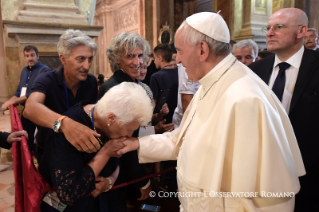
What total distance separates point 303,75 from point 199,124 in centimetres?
114

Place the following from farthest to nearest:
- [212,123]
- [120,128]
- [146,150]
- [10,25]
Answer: [10,25] < [146,150] < [120,128] < [212,123]

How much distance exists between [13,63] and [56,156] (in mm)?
3979

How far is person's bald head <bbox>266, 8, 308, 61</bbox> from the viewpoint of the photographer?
2137 millimetres

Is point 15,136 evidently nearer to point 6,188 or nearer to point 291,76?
point 6,188

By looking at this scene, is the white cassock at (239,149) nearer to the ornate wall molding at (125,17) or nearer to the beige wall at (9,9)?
the beige wall at (9,9)

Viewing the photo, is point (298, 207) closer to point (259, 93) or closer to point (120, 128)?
point (259, 93)

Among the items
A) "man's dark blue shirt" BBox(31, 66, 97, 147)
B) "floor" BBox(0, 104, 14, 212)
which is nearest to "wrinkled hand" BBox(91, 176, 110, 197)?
"man's dark blue shirt" BBox(31, 66, 97, 147)

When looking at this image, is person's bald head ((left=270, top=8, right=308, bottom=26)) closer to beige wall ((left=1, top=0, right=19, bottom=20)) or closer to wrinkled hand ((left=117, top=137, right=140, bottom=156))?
wrinkled hand ((left=117, top=137, right=140, bottom=156))

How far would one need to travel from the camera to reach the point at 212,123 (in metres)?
1.42

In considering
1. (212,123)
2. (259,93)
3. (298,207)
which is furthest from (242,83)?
(298,207)

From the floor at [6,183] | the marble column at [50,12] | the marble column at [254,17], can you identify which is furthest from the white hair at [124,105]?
the marble column at [254,17]

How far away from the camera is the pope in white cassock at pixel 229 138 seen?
4.15 feet

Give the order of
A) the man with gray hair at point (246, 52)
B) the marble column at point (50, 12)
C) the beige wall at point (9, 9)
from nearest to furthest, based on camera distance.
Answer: the man with gray hair at point (246, 52), the beige wall at point (9, 9), the marble column at point (50, 12)

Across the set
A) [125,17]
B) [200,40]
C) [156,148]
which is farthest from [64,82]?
[125,17]
